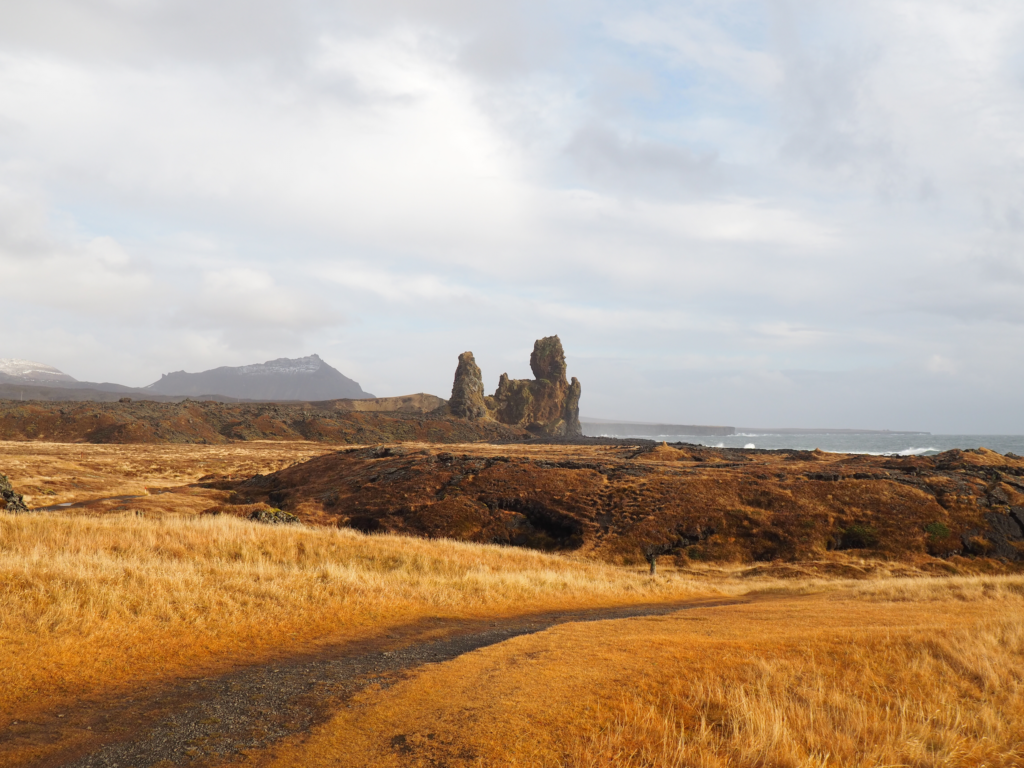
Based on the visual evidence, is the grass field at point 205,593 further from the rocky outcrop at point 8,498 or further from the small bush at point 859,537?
the small bush at point 859,537

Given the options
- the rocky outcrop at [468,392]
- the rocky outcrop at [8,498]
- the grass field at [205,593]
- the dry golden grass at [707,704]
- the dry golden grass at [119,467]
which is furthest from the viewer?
the rocky outcrop at [468,392]

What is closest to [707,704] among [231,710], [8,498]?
[231,710]

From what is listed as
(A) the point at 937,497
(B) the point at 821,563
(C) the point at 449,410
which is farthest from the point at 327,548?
(C) the point at 449,410

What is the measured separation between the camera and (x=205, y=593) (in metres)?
13.3

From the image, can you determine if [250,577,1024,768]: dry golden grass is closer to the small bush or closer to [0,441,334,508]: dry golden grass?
the small bush

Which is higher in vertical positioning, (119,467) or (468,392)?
(468,392)

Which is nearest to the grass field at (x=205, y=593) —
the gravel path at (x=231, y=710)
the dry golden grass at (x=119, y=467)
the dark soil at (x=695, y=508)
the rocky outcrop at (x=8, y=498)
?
the gravel path at (x=231, y=710)

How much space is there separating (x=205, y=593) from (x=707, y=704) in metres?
11.1

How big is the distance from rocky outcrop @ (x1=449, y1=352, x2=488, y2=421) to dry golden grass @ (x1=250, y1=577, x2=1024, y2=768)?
164946 millimetres

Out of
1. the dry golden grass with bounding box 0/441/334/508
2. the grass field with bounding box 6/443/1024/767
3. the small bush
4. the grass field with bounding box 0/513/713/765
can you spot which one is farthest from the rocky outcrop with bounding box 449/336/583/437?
the grass field with bounding box 6/443/1024/767

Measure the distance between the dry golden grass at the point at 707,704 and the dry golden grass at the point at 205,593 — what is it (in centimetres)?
471

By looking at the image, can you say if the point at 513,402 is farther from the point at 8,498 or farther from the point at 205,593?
the point at 205,593

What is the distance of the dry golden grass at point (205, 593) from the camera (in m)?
9.90

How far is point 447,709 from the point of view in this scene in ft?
25.0
